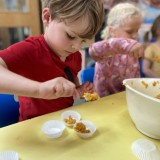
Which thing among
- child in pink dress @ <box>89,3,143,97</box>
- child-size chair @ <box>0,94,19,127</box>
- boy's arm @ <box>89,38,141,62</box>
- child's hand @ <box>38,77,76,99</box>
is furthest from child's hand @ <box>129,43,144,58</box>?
child-size chair @ <box>0,94,19,127</box>

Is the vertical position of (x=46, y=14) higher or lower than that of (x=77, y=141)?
higher

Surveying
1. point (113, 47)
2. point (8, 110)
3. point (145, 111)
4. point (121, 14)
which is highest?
point (121, 14)

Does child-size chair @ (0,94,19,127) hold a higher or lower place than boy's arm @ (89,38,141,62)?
lower

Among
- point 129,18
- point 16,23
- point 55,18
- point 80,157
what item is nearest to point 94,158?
point 80,157

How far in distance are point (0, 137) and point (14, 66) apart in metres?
0.21

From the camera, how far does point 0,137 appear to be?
20.1 inches

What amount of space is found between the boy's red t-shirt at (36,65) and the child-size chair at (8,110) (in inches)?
1.0

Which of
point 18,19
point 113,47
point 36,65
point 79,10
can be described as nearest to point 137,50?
point 113,47

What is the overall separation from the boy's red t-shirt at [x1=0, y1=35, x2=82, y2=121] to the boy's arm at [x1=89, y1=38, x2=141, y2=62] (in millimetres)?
101

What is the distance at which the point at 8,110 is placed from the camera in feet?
2.51

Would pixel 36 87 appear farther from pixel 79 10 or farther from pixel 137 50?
pixel 137 50

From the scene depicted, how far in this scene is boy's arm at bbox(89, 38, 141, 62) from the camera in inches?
28.5

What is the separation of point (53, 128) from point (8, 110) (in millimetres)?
297

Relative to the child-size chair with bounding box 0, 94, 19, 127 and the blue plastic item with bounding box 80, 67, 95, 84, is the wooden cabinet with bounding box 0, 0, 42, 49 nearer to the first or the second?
the blue plastic item with bounding box 80, 67, 95, 84
